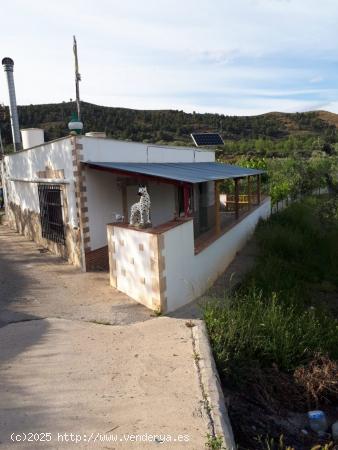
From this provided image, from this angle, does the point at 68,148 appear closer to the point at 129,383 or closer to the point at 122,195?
the point at 122,195

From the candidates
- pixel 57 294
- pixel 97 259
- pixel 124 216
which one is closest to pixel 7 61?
pixel 124 216

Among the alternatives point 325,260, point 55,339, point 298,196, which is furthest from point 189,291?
point 298,196

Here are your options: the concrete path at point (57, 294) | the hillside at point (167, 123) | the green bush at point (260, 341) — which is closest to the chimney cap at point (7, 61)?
the concrete path at point (57, 294)

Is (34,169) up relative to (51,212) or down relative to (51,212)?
up

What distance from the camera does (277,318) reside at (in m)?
6.33

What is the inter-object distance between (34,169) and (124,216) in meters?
3.90

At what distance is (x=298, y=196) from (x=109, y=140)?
20.9m

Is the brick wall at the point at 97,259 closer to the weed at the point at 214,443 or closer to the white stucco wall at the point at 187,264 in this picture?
the white stucco wall at the point at 187,264

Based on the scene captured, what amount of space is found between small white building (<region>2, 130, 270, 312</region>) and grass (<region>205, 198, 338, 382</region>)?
1189 mm

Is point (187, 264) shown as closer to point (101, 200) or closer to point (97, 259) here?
point (97, 259)

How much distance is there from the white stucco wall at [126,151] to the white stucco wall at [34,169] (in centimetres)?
52

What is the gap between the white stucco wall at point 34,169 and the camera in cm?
1037

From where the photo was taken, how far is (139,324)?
22.9 ft

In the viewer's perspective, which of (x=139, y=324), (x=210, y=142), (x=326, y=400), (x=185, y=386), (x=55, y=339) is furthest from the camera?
(x=210, y=142)
